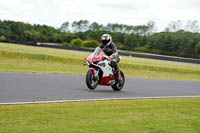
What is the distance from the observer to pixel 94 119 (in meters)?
6.50

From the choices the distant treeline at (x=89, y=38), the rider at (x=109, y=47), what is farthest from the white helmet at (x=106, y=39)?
the distant treeline at (x=89, y=38)

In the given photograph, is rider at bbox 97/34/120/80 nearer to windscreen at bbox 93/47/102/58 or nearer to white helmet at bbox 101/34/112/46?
white helmet at bbox 101/34/112/46

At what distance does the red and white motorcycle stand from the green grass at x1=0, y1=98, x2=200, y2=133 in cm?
256

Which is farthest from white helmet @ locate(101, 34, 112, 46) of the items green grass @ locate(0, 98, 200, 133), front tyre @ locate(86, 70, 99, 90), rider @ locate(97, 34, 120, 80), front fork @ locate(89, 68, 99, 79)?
green grass @ locate(0, 98, 200, 133)

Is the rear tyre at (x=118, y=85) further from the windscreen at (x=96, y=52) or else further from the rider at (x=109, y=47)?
the windscreen at (x=96, y=52)

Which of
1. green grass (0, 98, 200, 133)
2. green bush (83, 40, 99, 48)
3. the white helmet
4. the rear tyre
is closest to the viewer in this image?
green grass (0, 98, 200, 133)

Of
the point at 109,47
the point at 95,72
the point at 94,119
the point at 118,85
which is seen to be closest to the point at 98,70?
the point at 95,72

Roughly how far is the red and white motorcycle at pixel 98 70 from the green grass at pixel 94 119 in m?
2.56

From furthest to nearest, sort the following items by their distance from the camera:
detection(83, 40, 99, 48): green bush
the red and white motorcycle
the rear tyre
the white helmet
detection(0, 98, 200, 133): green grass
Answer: detection(83, 40, 99, 48): green bush, the rear tyre, the white helmet, the red and white motorcycle, detection(0, 98, 200, 133): green grass

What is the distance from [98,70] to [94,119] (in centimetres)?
477

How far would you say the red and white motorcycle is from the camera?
1098cm

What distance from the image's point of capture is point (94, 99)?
9484 millimetres

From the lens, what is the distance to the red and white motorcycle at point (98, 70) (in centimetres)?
1098

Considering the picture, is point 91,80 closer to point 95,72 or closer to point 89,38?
point 95,72
